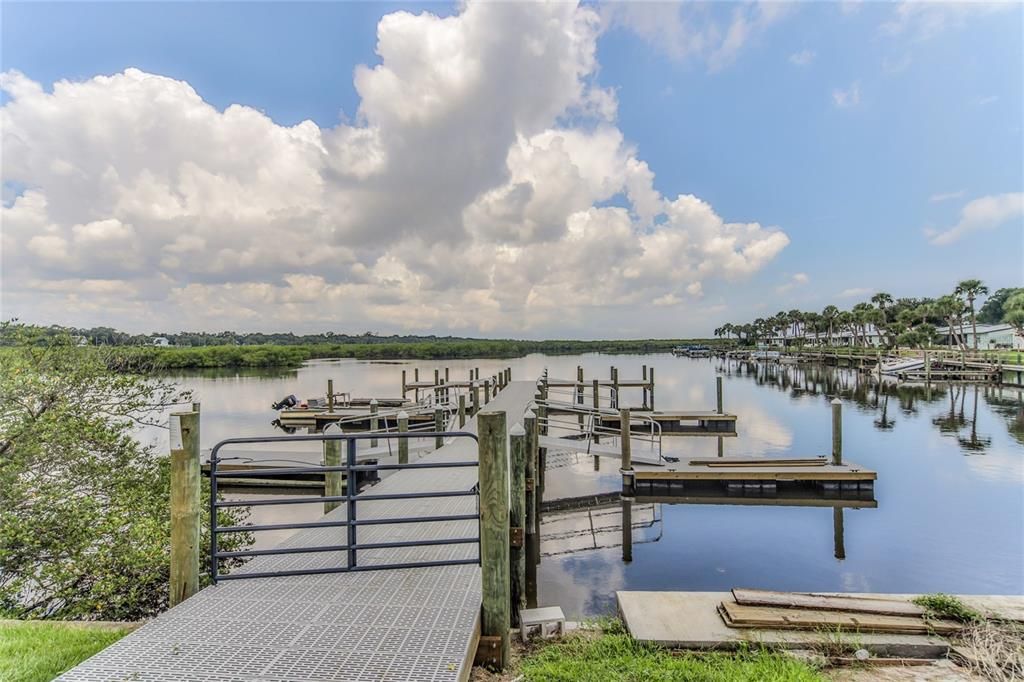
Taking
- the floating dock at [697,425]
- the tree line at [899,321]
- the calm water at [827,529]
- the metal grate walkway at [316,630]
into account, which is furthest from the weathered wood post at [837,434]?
the tree line at [899,321]

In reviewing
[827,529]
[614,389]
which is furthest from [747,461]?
[614,389]

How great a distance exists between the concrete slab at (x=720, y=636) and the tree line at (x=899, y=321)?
56.5m

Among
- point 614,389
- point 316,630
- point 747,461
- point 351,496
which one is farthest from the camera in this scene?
point 614,389

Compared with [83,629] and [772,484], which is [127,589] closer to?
[83,629]

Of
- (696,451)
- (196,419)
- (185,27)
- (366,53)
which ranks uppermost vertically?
(366,53)

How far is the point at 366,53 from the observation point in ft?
48.9

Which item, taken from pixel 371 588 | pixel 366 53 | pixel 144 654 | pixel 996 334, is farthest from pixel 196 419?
pixel 996 334

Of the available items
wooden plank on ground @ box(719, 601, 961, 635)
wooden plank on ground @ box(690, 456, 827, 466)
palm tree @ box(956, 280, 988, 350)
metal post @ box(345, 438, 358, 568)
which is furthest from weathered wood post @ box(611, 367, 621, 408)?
palm tree @ box(956, 280, 988, 350)

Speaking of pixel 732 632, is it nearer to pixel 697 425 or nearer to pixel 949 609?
pixel 949 609

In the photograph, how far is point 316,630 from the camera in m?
2.91

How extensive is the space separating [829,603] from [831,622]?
30cm

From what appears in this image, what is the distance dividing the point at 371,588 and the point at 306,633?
2.17 ft

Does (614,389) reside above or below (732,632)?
below

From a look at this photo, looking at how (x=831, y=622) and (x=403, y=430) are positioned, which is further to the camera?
(x=403, y=430)
